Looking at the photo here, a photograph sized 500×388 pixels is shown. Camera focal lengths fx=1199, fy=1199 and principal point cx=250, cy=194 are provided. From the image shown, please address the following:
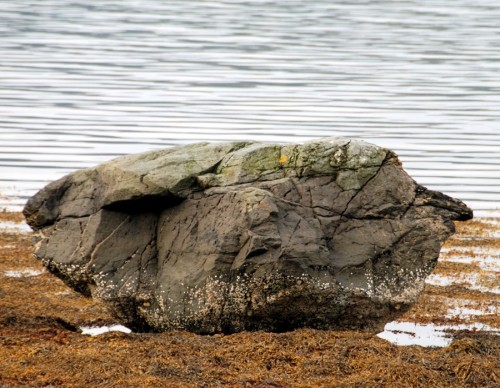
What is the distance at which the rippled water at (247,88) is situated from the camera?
22453 mm

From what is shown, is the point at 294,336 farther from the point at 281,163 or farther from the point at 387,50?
the point at 387,50

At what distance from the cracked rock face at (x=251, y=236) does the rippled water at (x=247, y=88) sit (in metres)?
7.18

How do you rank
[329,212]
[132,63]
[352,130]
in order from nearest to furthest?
[329,212] < [352,130] < [132,63]

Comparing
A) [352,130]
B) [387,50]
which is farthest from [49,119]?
[387,50]

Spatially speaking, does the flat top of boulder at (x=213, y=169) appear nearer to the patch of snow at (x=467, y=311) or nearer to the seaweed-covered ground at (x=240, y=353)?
the seaweed-covered ground at (x=240, y=353)

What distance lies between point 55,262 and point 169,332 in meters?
1.27

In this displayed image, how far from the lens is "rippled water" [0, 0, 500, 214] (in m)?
22.5

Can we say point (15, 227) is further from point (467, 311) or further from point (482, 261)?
point (467, 311)

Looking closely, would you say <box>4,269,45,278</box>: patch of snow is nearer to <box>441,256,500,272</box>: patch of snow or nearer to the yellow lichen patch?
the yellow lichen patch

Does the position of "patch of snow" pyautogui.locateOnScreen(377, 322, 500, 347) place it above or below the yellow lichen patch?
below

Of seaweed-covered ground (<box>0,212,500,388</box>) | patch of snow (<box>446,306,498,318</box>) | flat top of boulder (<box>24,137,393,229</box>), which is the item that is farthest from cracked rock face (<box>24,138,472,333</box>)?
patch of snow (<box>446,306,498,318</box>)

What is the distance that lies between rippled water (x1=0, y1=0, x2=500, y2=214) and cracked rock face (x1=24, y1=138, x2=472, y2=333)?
23.6 feet

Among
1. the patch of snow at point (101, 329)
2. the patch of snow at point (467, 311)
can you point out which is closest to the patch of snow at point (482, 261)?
the patch of snow at point (467, 311)

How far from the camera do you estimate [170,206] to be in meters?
10.8
